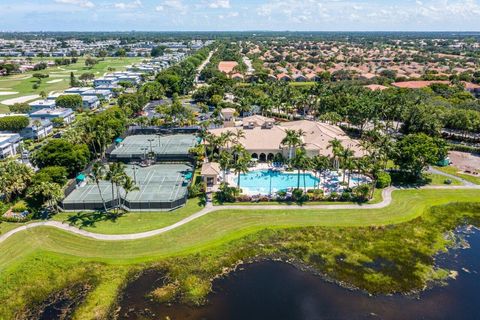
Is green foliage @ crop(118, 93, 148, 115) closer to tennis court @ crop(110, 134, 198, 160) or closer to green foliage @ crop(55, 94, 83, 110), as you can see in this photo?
green foliage @ crop(55, 94, 83, 110)

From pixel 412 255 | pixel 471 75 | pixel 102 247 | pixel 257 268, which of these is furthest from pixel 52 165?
pixel 471 75

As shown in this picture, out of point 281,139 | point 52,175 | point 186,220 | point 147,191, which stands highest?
point 281,139

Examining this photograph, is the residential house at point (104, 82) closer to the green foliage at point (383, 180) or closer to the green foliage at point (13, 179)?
the green foliage at point (13, 179)

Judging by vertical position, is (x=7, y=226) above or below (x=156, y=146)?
below

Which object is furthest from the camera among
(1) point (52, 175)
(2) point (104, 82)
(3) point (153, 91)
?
(2) point (104, 82)

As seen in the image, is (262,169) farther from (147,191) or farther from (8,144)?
(8,144)

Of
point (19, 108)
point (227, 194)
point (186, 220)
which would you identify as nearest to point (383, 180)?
point (227, 194)

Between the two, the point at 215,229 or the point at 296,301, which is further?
the point at 215,229

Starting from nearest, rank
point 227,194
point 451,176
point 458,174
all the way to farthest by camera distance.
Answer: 1. point 227,194
2. point 451,176
3. point 458,174
